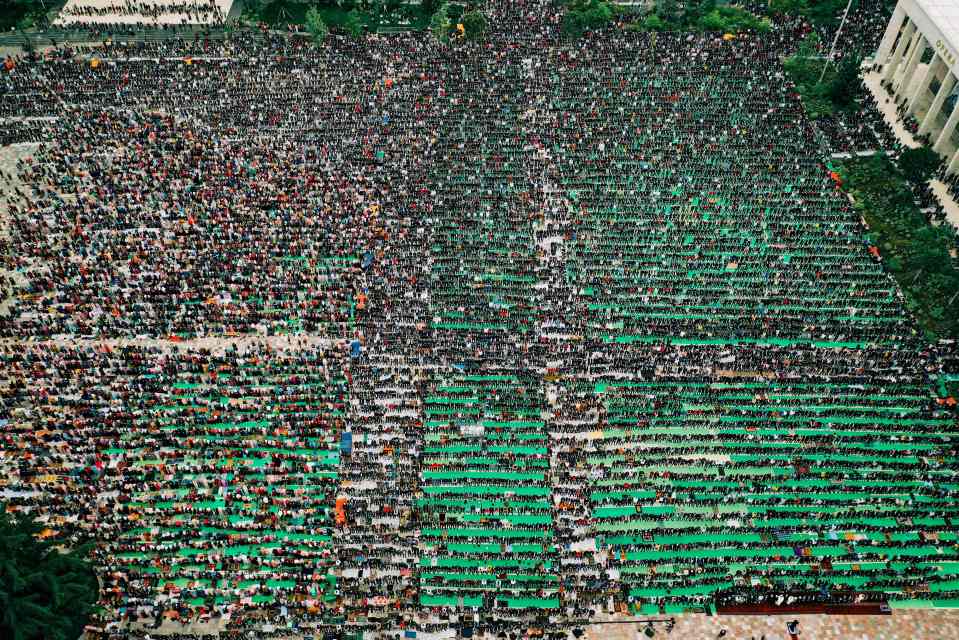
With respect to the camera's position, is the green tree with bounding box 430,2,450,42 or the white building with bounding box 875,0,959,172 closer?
the white building with bounding box 875,0,959,172

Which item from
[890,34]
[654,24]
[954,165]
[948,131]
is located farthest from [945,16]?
[654,24]

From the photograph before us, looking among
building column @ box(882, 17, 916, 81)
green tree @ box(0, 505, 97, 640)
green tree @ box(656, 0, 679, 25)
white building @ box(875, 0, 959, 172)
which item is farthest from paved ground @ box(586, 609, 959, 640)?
green tree @ box(656, 0, 679, 25)

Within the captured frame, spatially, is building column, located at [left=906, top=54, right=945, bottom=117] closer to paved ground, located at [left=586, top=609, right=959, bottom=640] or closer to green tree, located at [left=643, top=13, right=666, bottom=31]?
green tree, located at [left=643, top=13, right=666, bottom=31]

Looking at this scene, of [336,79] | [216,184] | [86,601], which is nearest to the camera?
[86,601]

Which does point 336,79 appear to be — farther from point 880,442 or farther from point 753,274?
point 880,442

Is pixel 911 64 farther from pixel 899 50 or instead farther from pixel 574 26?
pixel 574 26

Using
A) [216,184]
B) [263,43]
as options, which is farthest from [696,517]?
[263,43]
